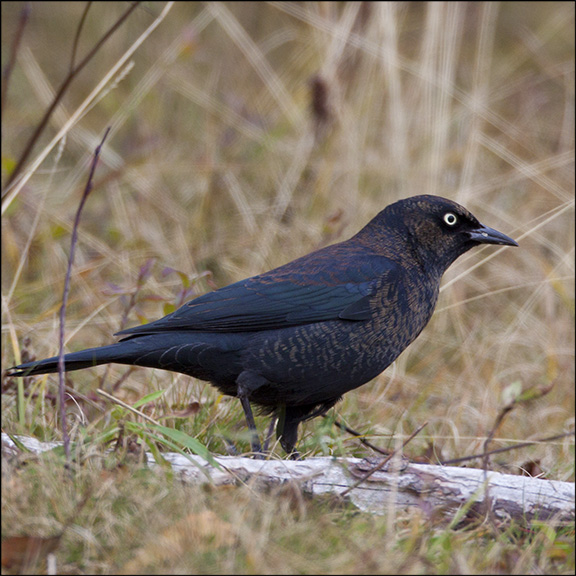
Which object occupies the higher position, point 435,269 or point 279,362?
point 435,269

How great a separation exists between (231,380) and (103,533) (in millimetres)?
1280

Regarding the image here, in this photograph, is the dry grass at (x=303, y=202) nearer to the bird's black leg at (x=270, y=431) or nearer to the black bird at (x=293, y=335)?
the bird's black leg at (x=270, y=431)

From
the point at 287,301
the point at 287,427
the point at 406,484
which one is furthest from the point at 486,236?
the point at 406,484

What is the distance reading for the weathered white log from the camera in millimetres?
2584

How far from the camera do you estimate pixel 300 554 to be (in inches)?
82.8

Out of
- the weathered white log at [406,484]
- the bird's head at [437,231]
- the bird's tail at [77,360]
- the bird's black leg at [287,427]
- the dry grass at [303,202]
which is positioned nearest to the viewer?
the weathered white log at [406,484]

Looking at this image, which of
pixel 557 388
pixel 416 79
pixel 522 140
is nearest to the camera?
pixel 557 388

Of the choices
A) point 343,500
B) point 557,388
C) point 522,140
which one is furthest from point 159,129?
point 343,500

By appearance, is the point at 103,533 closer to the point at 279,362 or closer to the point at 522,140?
the point at 279,362

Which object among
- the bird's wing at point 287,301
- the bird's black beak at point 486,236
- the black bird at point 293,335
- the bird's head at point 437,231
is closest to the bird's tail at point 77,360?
the black bird at point 293,335

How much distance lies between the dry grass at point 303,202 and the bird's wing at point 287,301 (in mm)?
319

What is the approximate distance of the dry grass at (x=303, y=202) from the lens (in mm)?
3158

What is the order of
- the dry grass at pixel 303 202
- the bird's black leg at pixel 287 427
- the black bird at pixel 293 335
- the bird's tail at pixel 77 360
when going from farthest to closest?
the bird's black leg at pixel 287 427, the black bird at pixel 293 335, the dry grass at pixel 303 202, the bird's tail at pixel 77 360

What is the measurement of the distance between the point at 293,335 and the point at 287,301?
0.56 feet
